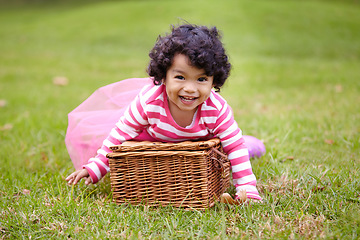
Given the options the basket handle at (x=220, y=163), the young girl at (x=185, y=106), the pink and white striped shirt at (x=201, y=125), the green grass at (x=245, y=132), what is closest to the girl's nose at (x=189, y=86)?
the young girl at (x=185, y=106)

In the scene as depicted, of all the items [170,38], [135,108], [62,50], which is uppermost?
[170,38]

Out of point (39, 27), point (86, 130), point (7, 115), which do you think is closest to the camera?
point (86, 130)

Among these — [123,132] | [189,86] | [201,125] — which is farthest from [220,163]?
[123,132]

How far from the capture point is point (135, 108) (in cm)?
234

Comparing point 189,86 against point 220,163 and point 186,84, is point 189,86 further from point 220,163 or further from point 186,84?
point 220,163

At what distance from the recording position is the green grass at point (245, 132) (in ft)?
6.25

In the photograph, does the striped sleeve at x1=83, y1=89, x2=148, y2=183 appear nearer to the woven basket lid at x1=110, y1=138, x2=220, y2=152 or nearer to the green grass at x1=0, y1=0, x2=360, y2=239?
the green grass at x1=0, y1=0, x2=360, y2=239

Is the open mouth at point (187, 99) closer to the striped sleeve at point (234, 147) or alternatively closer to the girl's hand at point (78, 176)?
the striped sleeve at point (234, 147)

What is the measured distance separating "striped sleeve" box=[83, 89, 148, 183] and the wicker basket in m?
0.21

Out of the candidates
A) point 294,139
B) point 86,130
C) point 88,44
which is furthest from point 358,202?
point 88,44

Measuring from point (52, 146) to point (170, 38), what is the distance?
5.46 ft

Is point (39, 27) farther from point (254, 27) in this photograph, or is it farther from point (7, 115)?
point (7, 115)

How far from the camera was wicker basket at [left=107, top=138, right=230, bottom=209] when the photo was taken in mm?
2053

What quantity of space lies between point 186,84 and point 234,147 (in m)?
0.50
